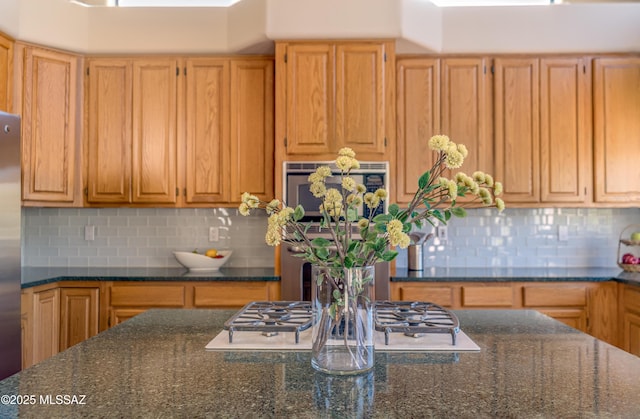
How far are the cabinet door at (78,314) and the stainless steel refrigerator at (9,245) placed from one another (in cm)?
57

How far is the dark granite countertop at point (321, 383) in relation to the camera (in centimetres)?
89

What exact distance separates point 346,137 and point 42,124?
204 centimetres

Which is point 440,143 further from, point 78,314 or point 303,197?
point 78,314

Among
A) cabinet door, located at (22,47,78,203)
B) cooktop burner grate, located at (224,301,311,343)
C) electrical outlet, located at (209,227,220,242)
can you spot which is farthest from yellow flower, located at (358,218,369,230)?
cabinet door, located at (22,47,78,203)

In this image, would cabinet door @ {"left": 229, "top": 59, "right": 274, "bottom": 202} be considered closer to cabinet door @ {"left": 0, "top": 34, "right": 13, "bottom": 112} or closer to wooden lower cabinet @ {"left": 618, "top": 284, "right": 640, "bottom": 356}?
cabinet door @ {"left": 0, "top": 34, "right": 13, "bottom": 112}

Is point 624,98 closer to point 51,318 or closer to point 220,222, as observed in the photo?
point 220,222

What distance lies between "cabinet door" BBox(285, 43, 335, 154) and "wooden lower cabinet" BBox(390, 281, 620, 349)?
1.06m

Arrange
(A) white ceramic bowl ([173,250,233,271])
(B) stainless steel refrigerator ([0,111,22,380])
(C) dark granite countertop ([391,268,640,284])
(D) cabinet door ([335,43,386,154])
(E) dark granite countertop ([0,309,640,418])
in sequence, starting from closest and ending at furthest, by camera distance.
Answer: (E) dark granite countertop ([0,309,640,418])
(B) stainless steel refrigerator ([0,111,22,380])
(C) dark granite countertop ([391,268,640,284])
(D) cabinet door ([335,43,386,154])
(A) white ceramic bowl ([173,250,233,271])

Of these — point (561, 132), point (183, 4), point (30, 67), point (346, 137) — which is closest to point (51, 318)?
point (30, 67)

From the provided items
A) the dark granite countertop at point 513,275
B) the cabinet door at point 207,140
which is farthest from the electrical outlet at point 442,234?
the cabinet door at point 207,140

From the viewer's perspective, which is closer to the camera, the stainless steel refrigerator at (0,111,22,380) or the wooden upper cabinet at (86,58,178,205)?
the stainless steel refrigerator at (0,111,22,380)

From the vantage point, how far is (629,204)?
343 centimetres

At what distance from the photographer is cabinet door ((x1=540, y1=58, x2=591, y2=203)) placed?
3441 mm

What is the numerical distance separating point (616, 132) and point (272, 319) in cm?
310
